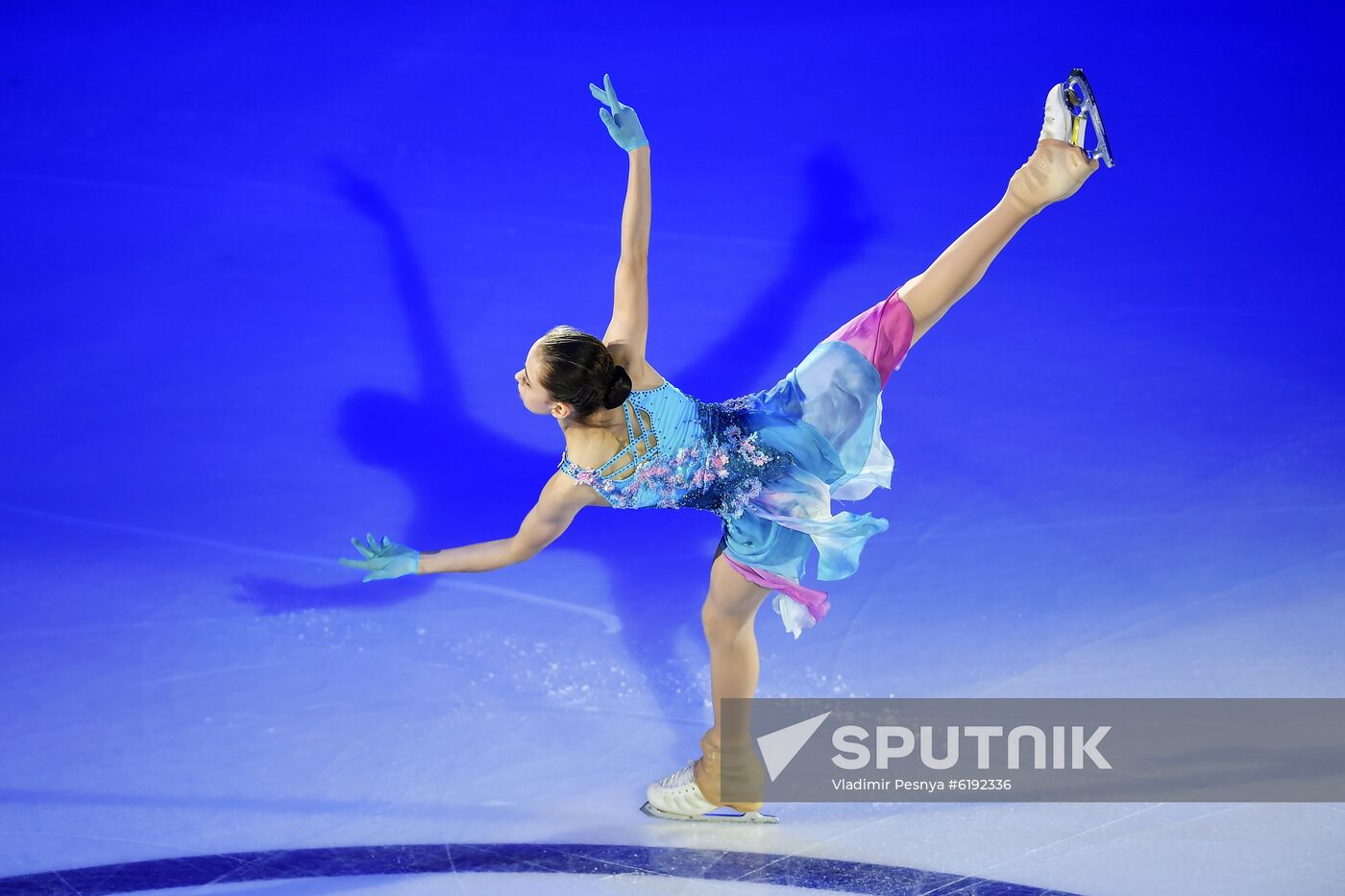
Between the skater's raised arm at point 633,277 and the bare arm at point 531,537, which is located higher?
the skater's raised arm at point 633,277

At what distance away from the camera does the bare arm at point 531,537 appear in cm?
333

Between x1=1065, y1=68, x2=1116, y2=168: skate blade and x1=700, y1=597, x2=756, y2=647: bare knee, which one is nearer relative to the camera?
x1=1065, y1=68, x2=1116, y2=168: skate blade

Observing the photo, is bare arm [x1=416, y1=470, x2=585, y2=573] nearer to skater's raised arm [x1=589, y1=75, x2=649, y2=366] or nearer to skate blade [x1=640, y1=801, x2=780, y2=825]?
skater's raised arm [x1=589, y1=75, x2=649, y2=366]

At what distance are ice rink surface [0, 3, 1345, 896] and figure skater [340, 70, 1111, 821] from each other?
67cm

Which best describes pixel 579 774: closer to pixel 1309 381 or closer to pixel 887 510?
pixel 887 510

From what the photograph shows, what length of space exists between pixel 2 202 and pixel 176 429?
5.90 feet

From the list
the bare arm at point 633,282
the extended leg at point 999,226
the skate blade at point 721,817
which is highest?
the extended leg at point 999,226

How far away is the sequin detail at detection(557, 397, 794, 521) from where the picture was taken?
3373 millimetres

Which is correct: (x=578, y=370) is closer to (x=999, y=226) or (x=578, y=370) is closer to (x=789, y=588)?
(x=789, y=588)

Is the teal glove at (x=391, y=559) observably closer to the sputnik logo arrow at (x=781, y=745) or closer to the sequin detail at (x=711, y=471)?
the sequin detail at (x=711, y=471)

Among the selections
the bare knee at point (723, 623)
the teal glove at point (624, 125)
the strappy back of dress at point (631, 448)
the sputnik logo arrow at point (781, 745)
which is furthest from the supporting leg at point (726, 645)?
the teal glove at point (624, 125)

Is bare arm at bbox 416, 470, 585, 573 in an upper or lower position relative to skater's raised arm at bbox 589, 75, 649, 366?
lower

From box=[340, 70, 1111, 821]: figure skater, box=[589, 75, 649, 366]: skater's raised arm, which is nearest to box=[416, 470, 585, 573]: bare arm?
box=[340, 70, 1111, 821]: figure skater

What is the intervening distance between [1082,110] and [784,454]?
3.64 feet
